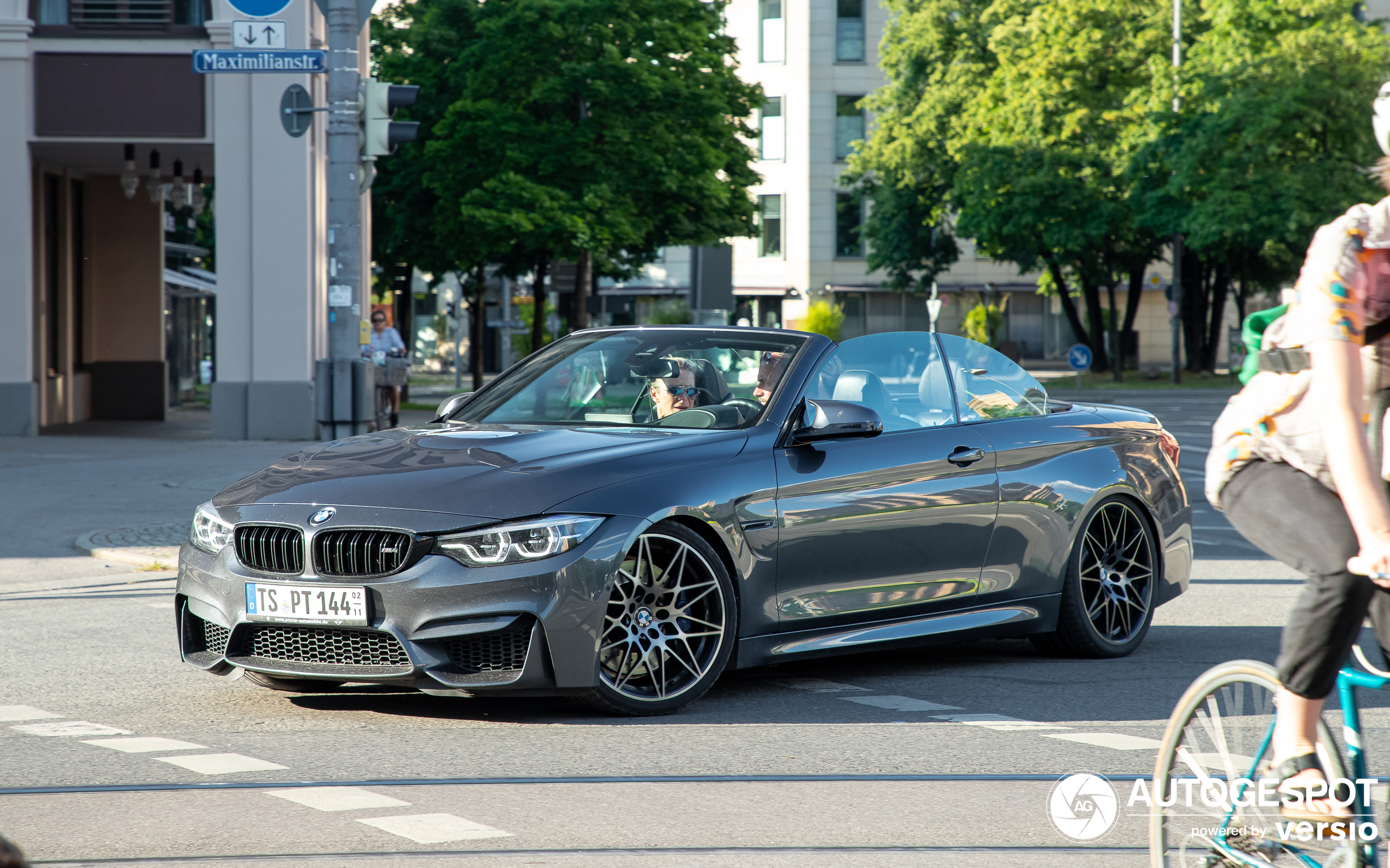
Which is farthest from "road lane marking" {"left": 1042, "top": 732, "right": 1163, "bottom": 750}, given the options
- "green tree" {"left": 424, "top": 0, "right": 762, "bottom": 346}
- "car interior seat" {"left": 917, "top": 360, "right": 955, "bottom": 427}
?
"green tree" {"left": 424, "top": 0, "right": 762, "bottom": 346}

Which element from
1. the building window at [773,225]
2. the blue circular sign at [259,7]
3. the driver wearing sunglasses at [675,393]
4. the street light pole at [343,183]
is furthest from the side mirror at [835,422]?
the building window at [773,225]

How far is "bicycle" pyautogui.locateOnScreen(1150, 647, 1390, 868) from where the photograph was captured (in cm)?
337

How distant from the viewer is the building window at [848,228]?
7469 cm

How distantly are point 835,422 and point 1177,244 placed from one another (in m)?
42.3

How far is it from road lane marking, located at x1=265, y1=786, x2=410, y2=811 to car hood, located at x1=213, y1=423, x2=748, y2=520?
3.68ft

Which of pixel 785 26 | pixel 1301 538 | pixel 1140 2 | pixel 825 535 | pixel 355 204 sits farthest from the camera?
pixel 785 26

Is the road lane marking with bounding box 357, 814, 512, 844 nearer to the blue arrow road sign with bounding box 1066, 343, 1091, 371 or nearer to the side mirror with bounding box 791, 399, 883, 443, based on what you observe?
the side mirror with bounding box 791, 399, 883, 443

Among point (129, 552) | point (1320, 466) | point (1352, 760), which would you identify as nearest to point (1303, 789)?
point (1352, 760)

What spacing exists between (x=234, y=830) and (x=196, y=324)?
35577 mm

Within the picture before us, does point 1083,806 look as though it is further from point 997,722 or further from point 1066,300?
point 1066,300

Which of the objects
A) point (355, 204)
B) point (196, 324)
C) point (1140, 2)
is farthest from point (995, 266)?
point (355, 204)

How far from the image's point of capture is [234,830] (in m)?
4.73

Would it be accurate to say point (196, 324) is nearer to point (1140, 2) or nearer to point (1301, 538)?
point (1140, 2)

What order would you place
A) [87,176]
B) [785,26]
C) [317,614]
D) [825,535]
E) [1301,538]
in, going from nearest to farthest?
[1301,538], [317,614], [825,535], [87,176], [785,26]
